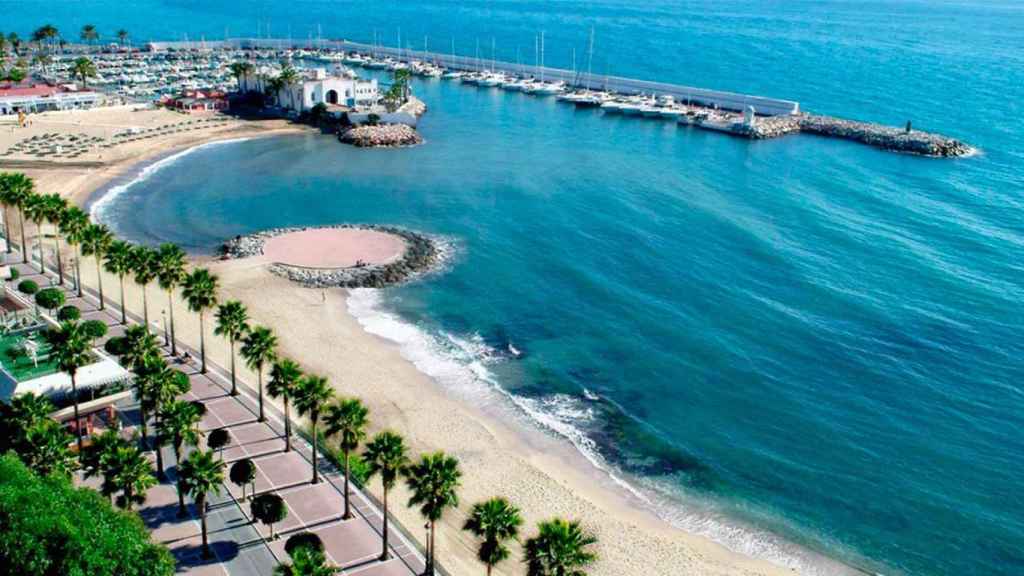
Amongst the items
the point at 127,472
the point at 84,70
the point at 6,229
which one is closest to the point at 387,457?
the point at 127,472

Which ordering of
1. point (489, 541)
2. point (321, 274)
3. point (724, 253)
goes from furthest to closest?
point (724, 253), point (321, 274), point (489, 541)

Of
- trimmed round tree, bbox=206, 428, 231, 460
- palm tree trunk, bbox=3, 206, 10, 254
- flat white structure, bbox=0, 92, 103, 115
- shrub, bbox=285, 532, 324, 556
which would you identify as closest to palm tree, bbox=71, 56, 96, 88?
flat white structure, bbox=0, 92, 103, 115

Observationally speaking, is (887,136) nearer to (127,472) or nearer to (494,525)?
(494,525)

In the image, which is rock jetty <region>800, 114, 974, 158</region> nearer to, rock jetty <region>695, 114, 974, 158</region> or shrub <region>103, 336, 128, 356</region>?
rock jetty <region>695, 114, 974, 158</region>

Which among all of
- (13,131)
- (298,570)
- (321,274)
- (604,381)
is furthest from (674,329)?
(13,131)

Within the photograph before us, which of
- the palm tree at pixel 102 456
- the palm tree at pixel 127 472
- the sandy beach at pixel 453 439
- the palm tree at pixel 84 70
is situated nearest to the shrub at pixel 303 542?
the palm tree at pixel 127 472

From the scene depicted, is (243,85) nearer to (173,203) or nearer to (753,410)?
(173,203)
